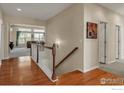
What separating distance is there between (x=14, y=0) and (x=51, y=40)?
4.20 feet

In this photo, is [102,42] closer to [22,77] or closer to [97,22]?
[97,22]

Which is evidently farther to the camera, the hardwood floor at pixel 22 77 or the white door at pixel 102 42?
the white door at pixel 102 42

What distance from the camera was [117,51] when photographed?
3.61 metres

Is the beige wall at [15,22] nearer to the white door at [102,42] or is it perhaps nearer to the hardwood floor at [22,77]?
the hardwood floor at [22,77]

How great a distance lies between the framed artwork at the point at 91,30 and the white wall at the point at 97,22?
98 mm

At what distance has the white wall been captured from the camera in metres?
2.93

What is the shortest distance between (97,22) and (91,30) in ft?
1.28

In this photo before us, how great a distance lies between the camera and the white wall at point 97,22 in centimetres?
293

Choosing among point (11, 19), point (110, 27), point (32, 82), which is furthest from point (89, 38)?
point (11, 19)

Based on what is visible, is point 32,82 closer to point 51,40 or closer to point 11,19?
point 51,40

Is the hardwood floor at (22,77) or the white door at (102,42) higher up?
the white door at (102,42)

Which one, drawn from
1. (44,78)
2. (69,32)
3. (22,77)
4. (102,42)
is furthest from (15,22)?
(102,42)

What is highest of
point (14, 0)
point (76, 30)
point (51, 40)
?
point (14, 0)

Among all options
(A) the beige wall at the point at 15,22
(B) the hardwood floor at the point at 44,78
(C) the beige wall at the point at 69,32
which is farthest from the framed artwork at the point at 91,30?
(A) the beige wall at the point at 15,22
